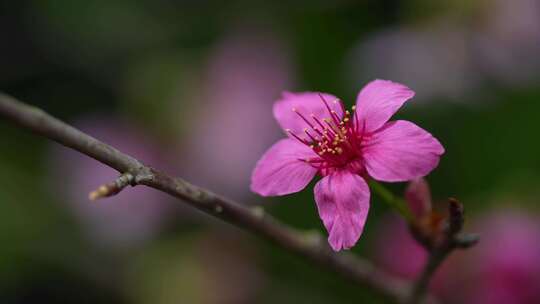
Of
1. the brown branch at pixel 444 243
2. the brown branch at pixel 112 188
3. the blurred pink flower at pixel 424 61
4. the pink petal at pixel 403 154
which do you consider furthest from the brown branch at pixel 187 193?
the blurred pink flower at pixel 424 61

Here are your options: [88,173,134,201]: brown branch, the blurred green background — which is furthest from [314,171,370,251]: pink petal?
the blurred green background

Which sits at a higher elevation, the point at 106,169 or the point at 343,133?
the point at 106,169

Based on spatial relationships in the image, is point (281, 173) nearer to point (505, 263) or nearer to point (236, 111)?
point (505, 263)

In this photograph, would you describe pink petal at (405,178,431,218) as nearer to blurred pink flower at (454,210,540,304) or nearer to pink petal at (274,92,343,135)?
pink petal at (274,92,343,135)

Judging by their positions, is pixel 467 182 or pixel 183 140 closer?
pixel 467 182

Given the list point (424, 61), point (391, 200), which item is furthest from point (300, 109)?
point (424, 61)

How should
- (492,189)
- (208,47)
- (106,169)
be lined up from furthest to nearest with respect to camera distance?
1. (208,47)
2. (106,169)
3. (492,189)

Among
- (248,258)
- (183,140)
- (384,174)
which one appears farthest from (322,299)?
(384,174)

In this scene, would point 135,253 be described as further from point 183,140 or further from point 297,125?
point 297,125
